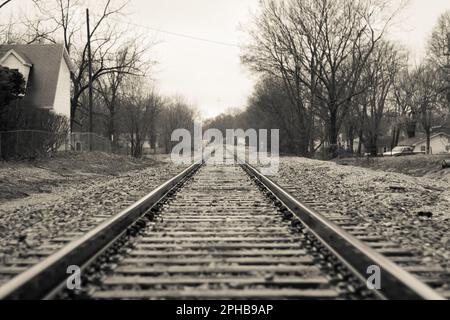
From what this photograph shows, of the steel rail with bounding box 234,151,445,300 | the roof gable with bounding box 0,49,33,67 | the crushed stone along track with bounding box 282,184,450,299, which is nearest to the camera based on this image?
the steel rail with bounding box 234,151,445,300

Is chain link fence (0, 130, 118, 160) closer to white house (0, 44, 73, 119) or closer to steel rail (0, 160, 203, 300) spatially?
white house (0, 44, 73, 119)

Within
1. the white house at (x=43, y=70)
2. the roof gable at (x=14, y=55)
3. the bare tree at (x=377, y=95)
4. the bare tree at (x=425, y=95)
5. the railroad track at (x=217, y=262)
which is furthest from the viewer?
the bare tree at (x=425, y=95)

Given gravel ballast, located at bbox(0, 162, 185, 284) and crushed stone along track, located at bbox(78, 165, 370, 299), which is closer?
crushed stone along track, located at bbox(78, 165, 370, 299)

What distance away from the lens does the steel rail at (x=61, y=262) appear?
3252 millimetres

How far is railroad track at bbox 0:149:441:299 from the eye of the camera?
3479mm

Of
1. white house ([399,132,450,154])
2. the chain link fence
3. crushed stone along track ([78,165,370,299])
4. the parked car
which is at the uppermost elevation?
white house ([399,132,450,154])

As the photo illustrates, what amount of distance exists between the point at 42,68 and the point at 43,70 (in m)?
0.21

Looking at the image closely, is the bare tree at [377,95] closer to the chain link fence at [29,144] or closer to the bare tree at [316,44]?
the bare tree at [316,44]

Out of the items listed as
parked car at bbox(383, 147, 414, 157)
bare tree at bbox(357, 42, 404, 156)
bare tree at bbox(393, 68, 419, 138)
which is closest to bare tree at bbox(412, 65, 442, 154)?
bare tree at bbox(393, 68, 419, 138)

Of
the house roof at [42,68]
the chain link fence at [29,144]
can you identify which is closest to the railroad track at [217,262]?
the chain link fence at [29,144]
